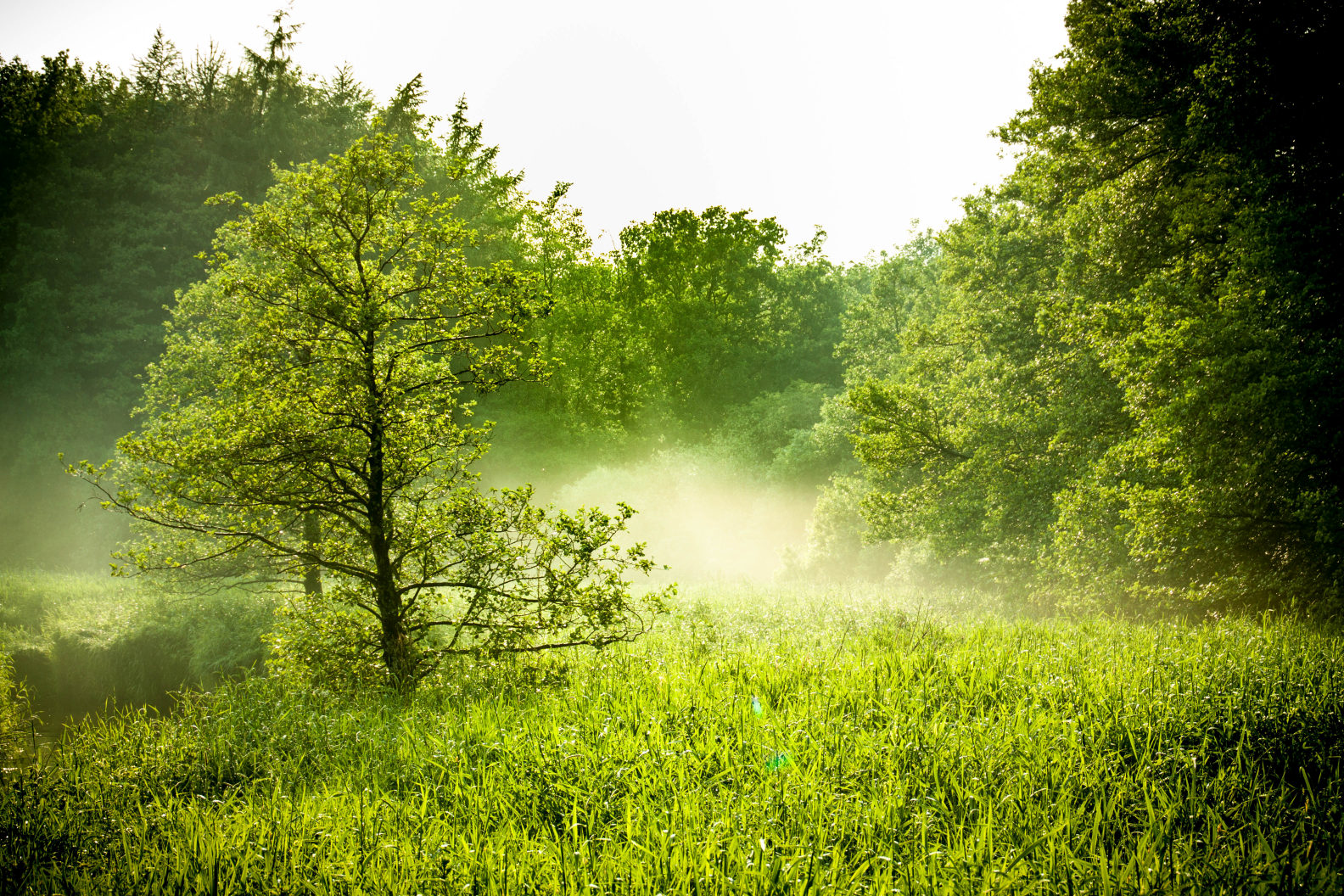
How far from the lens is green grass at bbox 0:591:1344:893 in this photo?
270 centimetres

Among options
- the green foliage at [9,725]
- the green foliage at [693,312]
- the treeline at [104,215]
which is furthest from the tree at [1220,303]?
the treeline at [104,215]

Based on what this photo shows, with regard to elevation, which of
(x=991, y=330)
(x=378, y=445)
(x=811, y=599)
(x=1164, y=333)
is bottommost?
(x=811, y=599)

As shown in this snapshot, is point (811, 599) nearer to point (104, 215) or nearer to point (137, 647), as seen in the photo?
point (137, 647)

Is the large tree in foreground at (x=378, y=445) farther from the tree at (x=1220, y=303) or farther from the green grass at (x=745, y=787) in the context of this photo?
the tree at (x=1220, y=303)

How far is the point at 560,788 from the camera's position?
11.2 ft

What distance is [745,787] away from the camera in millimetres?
3271

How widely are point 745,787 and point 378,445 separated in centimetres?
529

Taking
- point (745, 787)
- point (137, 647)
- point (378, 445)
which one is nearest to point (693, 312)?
point (137, 647)

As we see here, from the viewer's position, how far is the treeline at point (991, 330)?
26.3 ft

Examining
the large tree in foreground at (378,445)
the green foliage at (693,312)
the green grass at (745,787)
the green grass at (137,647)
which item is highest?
the green foliage at (693,312)

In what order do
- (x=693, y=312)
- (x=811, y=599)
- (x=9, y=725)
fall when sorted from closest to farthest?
(x=9, y=725)
(x=811, y=599)
(x=693, y=312)

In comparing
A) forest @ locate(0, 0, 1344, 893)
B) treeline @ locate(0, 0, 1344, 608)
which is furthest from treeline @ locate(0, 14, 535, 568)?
forest @ locate(0, 0, 1344, 893)

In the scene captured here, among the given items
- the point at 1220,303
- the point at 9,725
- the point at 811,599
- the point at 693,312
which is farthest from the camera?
the point at 693,312

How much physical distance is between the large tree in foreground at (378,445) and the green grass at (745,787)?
1223mm
